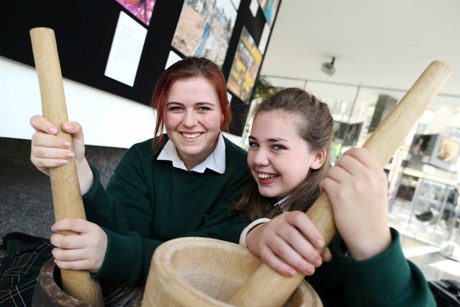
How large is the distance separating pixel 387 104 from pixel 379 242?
6.32m

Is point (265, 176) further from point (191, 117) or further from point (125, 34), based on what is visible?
point (125, 34)

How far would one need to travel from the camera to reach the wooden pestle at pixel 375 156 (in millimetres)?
383

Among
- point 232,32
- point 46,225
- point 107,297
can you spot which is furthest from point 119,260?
point 232,32

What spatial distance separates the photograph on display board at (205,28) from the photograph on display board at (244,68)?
0.60 ft

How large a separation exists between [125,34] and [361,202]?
948mm

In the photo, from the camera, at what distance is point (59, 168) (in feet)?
1.58

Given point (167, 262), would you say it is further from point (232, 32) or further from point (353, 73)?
point (353, 73)

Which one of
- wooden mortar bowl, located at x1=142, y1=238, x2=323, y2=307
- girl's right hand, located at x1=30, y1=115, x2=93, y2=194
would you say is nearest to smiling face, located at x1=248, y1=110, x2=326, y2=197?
wooden mortar bowl, located at x1=142, y1=238, x2=323, y2=307

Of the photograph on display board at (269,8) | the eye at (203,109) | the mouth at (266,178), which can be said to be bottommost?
the mouth at (266,178)

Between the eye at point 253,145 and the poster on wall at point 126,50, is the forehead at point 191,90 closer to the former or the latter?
the eye at point 253,145

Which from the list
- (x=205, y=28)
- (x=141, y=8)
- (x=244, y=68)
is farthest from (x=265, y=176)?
(x=244, y=68)

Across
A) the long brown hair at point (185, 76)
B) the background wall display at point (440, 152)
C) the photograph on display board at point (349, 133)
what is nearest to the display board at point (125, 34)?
the long brown hair at point (185, 76)

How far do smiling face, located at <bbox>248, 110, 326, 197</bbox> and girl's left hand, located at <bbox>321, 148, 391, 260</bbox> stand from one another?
1.03 ft

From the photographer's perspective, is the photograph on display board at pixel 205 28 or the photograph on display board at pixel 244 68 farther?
the photograph on display board at pixel 244 68
